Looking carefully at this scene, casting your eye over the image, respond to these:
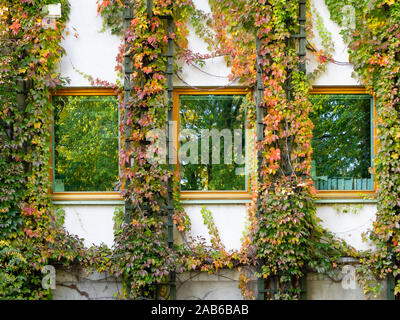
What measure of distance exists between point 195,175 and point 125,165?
937 millimetres

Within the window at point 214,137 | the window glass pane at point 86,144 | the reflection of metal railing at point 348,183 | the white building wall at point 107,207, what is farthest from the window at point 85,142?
the reflection of metal railing at point 348,183

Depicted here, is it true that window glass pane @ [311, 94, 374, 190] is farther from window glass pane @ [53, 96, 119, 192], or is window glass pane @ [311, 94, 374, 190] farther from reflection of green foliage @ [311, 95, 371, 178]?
window glass pane @ [53, 96, 119, 192]

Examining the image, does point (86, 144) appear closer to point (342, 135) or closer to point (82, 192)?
point (82, 192)

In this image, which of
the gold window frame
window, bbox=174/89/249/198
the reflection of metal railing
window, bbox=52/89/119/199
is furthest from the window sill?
the reflection of metal railing

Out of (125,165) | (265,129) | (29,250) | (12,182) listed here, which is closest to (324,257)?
(265,129)

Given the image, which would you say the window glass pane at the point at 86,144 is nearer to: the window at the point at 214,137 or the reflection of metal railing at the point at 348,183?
the window at the point at 214,137

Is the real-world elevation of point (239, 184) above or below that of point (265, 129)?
below

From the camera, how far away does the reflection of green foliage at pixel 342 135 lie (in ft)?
16.7

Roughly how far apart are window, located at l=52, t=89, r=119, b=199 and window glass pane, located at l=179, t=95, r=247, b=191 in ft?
3.24

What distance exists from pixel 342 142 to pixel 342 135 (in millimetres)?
97

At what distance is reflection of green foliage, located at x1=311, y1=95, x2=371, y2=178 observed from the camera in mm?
5102

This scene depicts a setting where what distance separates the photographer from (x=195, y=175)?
504cm

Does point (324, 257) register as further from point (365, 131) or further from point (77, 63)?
point (77, 63)

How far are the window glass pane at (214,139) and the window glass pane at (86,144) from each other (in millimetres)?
984
